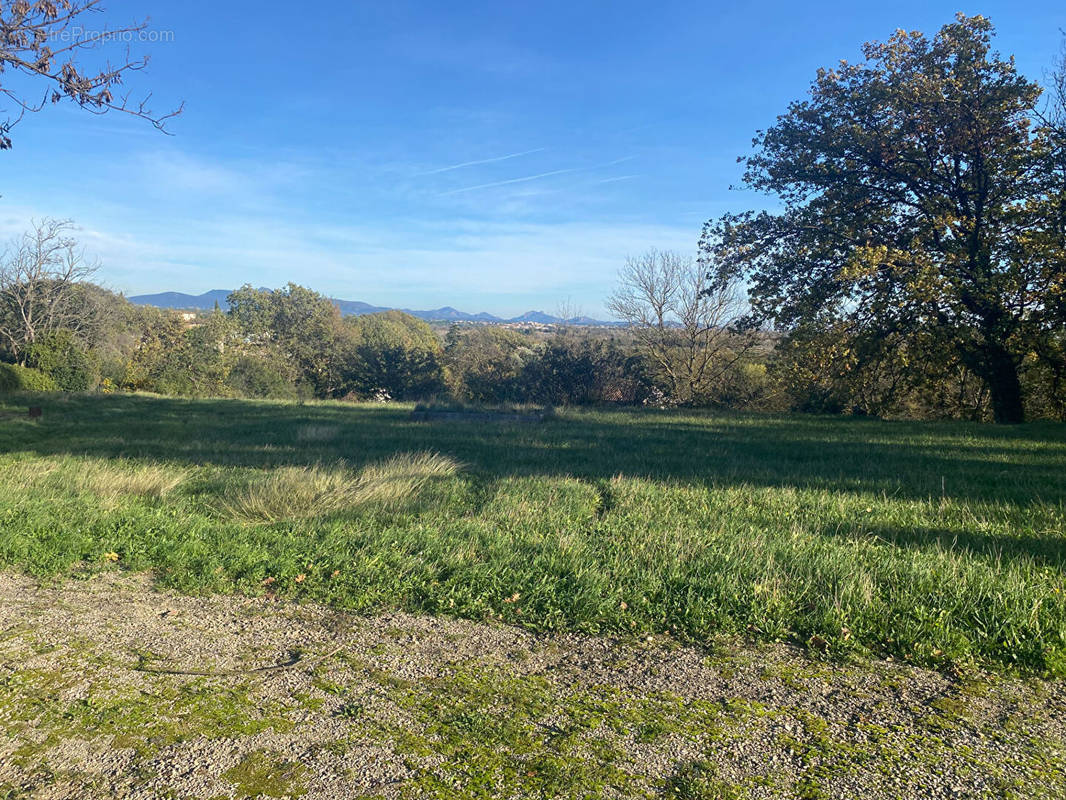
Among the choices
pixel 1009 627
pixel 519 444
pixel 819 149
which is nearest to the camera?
pixel 1009 627

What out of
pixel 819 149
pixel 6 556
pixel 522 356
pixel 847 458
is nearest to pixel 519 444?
pixel 847 458

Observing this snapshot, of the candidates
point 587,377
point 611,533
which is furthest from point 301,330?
point 611,533

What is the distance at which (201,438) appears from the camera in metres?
12.2

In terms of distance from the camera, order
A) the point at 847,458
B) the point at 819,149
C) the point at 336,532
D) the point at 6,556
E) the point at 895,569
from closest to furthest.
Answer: the point at 895,569 < the point at 6,556 < the point at 336,532 < the point at 847,458 < the point at 819,149

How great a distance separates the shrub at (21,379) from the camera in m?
23.0

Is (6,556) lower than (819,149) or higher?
lower

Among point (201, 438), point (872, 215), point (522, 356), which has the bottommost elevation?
point (201, 438)

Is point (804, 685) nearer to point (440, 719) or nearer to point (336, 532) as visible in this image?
point (440, 719)

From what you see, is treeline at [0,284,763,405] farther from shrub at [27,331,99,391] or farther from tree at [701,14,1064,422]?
tree at [701,14,1064,422]

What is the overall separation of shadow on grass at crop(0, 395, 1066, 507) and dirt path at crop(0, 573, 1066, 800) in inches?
192

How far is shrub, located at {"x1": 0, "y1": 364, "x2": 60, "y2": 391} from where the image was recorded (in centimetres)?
2295

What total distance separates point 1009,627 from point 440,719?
2.88 m

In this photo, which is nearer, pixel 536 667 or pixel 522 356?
pixel 536 667

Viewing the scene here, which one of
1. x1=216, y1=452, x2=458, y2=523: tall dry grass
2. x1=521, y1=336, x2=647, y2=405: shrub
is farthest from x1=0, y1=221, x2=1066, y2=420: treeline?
x1=216, y1=452, x2=458, y2=523: tall dry grass
